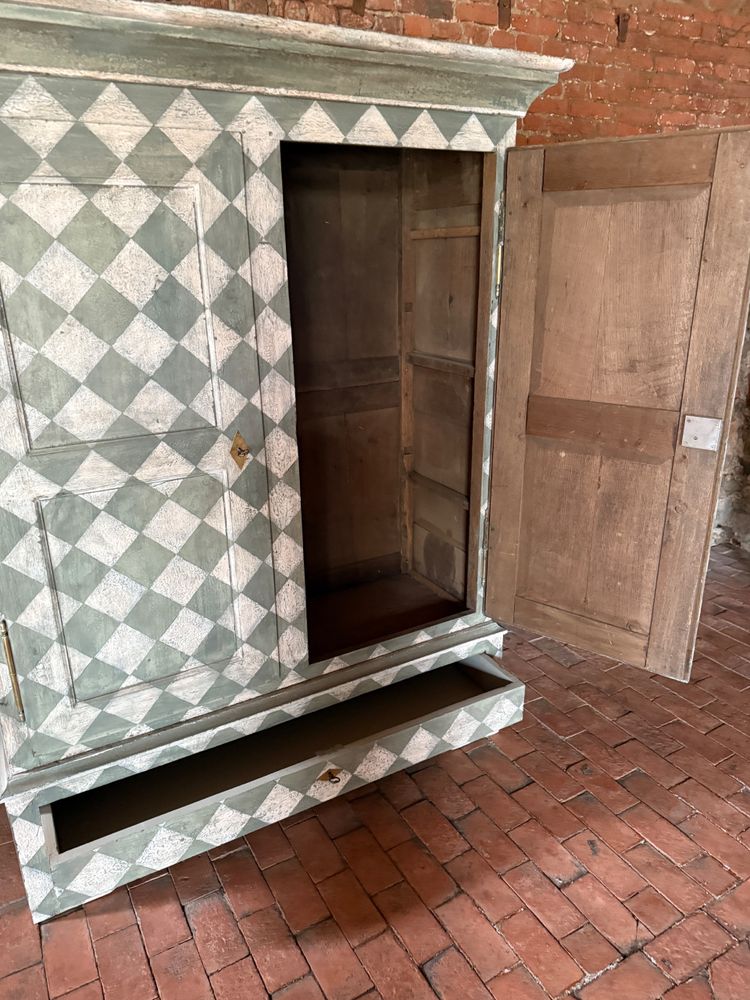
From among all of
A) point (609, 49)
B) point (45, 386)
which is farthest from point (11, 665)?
point (609, 49)

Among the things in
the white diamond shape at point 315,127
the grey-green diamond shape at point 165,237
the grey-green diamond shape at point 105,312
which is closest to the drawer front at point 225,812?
the grey-green diamond shape at point 105,312

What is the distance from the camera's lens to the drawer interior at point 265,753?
2178 mm

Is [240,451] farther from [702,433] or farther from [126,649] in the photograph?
[702,433]

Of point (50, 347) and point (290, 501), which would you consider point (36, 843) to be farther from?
point (50, 347)

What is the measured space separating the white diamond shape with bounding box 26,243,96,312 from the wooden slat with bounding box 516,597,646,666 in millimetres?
1882

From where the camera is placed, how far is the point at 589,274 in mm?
2305

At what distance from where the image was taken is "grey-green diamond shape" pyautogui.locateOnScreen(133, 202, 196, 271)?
183 cm

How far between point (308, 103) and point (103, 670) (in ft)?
5.71

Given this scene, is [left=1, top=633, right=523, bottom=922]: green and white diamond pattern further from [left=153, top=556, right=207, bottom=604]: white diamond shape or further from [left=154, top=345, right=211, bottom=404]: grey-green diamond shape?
[left=154, top=345, right=211, bottom=404]: grey-green diamond shape

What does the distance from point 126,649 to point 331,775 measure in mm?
820

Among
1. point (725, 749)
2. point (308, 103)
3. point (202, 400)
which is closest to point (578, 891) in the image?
point (725, 749)

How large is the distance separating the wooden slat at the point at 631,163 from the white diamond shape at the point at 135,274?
130 cm

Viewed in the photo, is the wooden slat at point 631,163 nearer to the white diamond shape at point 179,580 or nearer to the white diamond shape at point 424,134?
the white diamond shape at point 424,134

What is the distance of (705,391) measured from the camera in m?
2.16
